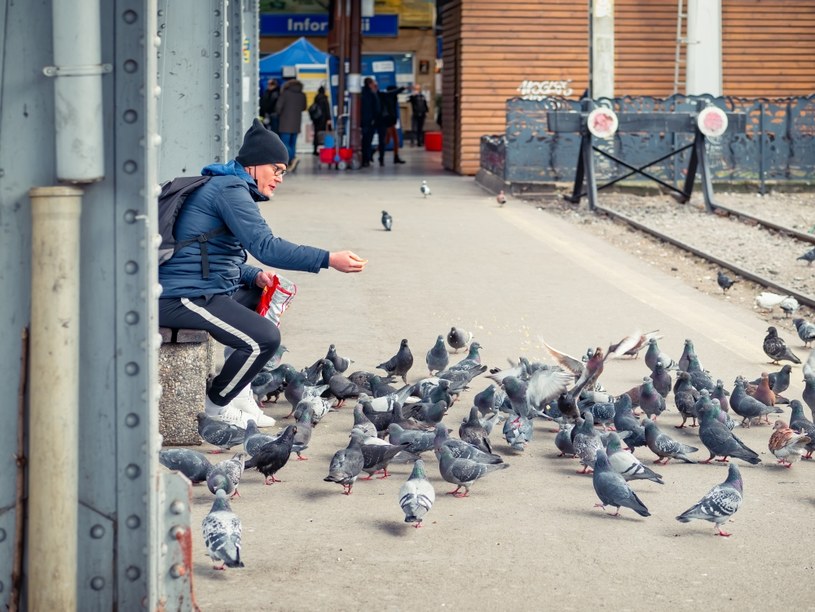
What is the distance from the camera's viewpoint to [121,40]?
4215 mm

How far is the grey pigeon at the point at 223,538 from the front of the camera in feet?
18.3

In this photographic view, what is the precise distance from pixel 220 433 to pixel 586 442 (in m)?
2.11

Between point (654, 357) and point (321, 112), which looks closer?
point (654, 357)

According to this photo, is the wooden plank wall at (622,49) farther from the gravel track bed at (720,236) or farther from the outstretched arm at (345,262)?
the outstretched arm at (345,262)

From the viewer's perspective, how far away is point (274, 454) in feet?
23.2

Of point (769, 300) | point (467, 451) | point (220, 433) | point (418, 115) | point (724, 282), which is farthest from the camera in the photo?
point (418, 115)

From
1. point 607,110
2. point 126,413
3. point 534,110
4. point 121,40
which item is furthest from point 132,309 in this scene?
point 534,110

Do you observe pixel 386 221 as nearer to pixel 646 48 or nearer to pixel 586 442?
pixel 586 442

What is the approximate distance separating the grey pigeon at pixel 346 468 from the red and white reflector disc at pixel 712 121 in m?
17.0

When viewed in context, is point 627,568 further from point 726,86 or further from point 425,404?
point 726,86

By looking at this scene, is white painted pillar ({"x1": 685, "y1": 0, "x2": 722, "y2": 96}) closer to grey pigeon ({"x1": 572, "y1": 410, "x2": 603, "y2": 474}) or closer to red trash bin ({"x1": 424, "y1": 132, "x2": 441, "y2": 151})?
red trash bin ({"x1": 424, "y1": 132, "x2": 441, "y2": 151})

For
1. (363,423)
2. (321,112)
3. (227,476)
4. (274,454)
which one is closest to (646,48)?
(321,112)

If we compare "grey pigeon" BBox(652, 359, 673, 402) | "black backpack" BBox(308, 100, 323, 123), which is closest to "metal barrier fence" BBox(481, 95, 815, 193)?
"black backpack" BBox(308, 100, 323, 123)

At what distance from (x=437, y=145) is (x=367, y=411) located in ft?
124
